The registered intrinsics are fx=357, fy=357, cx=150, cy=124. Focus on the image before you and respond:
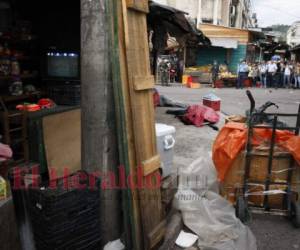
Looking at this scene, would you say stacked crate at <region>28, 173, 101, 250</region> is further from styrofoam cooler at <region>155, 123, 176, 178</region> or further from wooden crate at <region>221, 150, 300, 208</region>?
wooden crate at <region>221, 150, 300, 208</region>

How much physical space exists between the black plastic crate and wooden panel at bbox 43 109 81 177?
0.31 metres

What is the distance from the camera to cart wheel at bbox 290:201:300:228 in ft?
13.7

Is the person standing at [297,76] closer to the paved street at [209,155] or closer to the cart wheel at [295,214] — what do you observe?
the paved street at [209,155]

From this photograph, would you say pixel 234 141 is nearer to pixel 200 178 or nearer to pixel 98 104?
pixel 200 178

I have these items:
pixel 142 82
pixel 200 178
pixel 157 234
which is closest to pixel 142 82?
pixel 142 82

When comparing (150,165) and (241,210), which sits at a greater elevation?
(150,165)

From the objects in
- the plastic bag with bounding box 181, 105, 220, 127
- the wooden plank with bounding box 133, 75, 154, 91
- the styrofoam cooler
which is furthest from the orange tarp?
the plastic bag with bounding box 181, 105, 220, 127

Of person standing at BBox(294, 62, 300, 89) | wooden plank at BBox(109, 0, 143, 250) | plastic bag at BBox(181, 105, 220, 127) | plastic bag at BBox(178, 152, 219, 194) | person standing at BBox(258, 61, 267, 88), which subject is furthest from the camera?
person standing at BBox(258, 61, 267, 88)

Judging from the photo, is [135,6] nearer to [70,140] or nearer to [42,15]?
[70,140]

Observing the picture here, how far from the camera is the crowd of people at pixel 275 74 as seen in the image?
21703 mm

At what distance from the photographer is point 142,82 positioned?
130 inches

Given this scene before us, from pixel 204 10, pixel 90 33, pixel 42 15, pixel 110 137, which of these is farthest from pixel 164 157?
pixel 204 10

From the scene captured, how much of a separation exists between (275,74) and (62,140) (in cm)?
1942

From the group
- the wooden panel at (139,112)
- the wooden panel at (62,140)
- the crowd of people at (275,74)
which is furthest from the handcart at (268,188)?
the crowd of people at (275,74)
